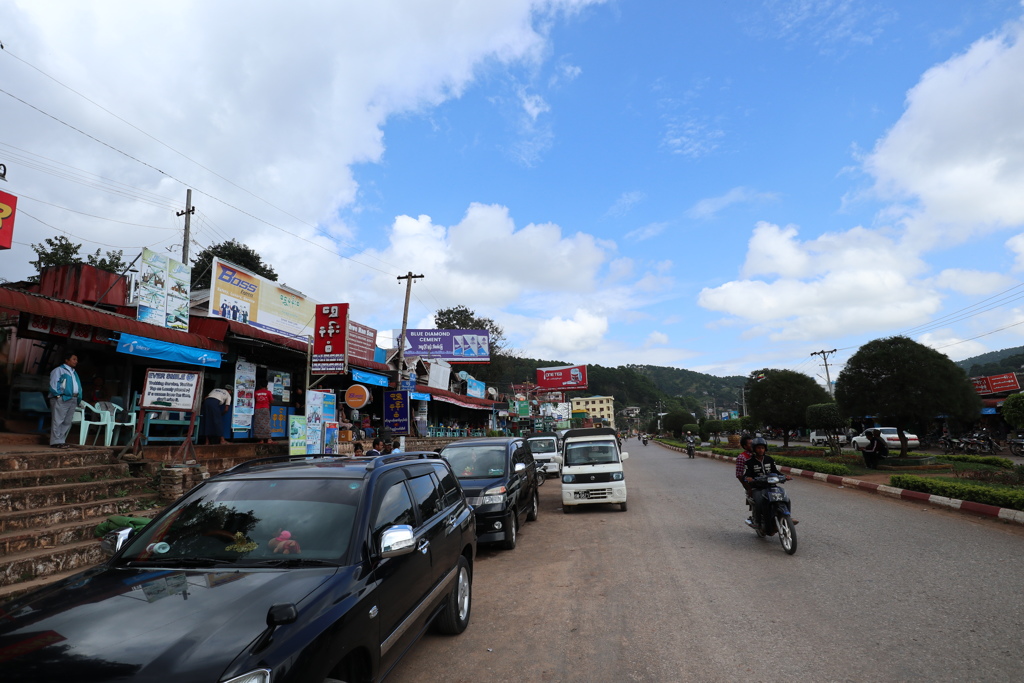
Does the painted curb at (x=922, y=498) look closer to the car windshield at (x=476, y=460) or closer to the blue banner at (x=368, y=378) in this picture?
the car windshield at (x=476, y=460)

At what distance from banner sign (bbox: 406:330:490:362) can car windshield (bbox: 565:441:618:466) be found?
21.2 meters

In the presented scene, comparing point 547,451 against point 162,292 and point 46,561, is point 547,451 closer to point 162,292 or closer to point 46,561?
point 162,292

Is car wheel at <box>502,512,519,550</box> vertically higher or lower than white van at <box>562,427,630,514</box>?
lower

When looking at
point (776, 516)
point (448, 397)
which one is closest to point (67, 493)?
point (776, 516)

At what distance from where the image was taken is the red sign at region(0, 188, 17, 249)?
9477 millimetres

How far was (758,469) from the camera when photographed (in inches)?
326

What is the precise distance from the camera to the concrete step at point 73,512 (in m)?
6.36

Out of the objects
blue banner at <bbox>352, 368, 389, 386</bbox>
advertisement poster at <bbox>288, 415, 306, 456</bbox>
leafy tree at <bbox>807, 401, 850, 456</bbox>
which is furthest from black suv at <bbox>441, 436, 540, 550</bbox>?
leafy tree at <bbox>807, 401, 850, 456</bbox>

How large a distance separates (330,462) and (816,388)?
32838mm

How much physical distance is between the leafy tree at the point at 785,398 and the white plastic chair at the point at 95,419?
29889 mm

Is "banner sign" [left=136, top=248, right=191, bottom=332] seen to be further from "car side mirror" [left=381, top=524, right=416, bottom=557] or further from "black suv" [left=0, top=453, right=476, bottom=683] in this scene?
"car side mirror" [left=381, top=524, right=416, bottom=557]

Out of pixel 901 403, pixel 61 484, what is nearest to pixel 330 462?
pixel 61 484

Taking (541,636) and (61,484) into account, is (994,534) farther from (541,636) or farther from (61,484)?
(61,484)

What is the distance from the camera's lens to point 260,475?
3.74 metres
